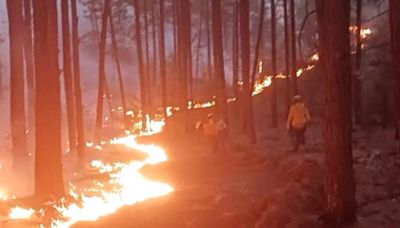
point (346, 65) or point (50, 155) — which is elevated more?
point (346, 65)

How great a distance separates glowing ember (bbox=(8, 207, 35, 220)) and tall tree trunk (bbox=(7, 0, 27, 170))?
714 cm

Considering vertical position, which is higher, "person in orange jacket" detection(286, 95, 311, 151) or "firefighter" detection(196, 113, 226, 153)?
"person in orange jacket" detection(286, 95, 311, 151)

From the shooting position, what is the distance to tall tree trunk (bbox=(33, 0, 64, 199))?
13789mm

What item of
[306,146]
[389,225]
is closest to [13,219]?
[389,225]

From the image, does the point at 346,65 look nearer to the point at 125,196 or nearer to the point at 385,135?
the point at 125,196

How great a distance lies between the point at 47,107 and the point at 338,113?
7447 millimetres

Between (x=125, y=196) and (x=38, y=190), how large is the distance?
207 cm

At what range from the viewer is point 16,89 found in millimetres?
19797

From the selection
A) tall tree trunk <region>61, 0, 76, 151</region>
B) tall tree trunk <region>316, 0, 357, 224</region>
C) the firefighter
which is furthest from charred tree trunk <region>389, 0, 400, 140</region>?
tall tree trunk <region>61, 0, 76, 151</region>

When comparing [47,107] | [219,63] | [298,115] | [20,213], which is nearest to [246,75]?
[219,63]

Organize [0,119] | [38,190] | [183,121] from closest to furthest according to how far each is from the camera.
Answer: [38,190], [183,121], [0,119]

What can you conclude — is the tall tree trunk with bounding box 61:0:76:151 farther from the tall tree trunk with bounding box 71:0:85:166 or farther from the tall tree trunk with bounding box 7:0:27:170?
the tall tree trunk with bounding box 7:0:27:170

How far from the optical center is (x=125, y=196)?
14.8 metres

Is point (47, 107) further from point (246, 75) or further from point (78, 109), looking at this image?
point (246, 75)
